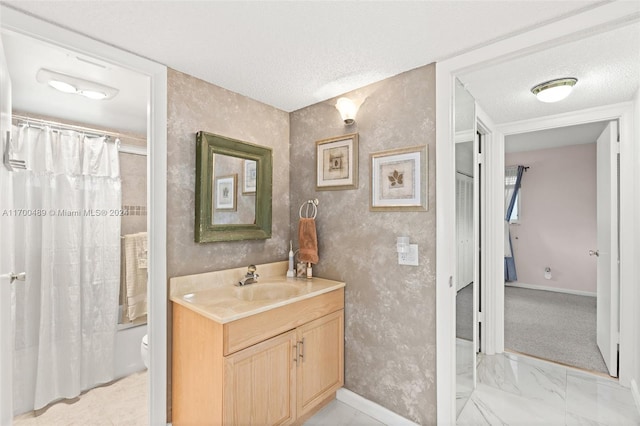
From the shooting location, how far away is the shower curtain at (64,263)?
6.78ft

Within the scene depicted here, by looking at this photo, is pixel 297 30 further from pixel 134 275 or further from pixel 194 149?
pixel 134 275

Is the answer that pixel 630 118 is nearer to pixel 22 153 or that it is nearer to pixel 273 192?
pixel 273 192

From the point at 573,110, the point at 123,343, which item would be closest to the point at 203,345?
the point at 123,343

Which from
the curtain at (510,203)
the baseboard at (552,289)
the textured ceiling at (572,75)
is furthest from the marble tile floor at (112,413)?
the baseboard at (552,289)

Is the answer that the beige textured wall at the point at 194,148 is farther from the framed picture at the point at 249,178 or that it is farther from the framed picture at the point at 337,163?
the framed picture at the point at 337,163

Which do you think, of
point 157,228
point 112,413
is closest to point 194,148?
point 157,228

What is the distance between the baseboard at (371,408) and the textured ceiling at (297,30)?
2.22 metres

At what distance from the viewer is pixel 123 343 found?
101 inches

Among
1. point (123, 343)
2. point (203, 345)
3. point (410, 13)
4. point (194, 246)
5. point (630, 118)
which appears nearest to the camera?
point (410, 13)

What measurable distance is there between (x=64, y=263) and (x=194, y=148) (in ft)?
4.50

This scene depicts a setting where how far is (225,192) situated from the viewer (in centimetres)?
213

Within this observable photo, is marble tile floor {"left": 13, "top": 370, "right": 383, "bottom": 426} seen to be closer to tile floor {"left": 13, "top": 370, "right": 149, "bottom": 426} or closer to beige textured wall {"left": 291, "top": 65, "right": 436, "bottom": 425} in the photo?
tile floor {"left": 13, "top": 370, "right": 149, "bottom": 426}

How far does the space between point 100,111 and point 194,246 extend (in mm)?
1466

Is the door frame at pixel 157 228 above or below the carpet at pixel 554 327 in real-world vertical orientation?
above
